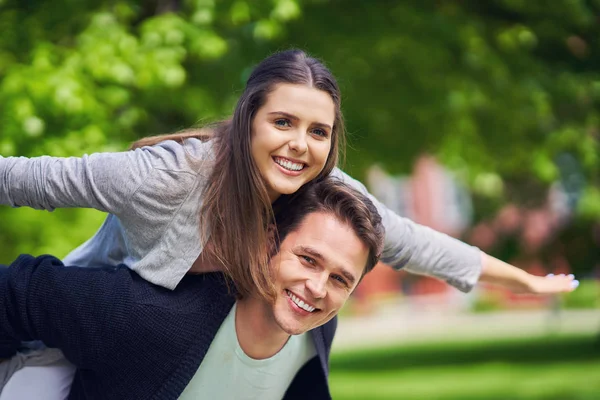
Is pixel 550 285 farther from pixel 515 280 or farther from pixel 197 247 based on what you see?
pixel 197 247

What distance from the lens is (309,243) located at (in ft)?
10.6

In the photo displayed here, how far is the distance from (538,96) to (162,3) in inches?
132

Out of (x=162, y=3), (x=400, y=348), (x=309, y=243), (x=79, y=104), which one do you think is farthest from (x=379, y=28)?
(x=400, y=348)

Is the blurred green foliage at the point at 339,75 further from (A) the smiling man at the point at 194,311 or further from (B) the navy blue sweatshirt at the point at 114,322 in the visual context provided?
(B) the navy blue sweatshirt at the point at 114,322

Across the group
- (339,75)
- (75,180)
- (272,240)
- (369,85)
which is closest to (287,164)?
(272,240)

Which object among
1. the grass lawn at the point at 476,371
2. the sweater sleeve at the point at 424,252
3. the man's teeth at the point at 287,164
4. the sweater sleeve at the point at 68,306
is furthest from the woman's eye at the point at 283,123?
the grass lawn at the point at 476,371

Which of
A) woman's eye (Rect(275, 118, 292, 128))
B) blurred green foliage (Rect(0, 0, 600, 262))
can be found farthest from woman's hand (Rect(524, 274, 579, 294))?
blurred green foliage (Rect(0, 0, 600, 262))

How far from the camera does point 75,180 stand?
309 cm

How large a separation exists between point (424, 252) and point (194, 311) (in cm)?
98

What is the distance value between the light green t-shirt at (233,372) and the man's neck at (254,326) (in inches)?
0.9

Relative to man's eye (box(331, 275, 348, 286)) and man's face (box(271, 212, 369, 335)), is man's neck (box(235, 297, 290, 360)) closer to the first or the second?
man's face (box(271, 212, 369, 335))

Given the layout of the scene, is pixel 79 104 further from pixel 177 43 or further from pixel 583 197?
pixel 583 197

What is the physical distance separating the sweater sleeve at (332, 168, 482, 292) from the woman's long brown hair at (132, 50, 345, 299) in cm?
43

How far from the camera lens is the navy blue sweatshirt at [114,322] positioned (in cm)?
315
